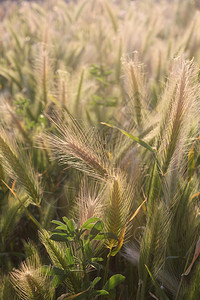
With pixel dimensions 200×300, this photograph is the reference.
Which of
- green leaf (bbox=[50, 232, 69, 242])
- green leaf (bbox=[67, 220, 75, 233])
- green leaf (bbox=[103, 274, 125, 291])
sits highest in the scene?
green leaf (bbox=[67, 220, 75, 233])

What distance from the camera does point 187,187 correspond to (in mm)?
931

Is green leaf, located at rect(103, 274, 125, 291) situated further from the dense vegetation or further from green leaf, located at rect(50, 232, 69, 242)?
green leaf, located at rect(50, 232, 69, 242)

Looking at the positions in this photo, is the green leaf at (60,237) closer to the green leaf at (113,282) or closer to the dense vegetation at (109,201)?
the dense vegetation at (109,201)

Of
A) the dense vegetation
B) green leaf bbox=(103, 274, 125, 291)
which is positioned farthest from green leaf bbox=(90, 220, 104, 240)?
green leaf bbox=(103, 274, 125, 291)

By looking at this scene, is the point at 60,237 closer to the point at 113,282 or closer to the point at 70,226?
the point at 70,226

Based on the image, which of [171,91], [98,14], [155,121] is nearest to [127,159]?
[155,121]

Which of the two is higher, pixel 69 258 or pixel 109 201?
pixel 109 201

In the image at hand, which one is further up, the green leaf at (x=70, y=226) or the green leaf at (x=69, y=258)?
the green leaf at (x=70, y=226)

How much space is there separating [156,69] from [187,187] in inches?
40.1

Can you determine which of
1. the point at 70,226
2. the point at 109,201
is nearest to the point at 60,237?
the point at 70,226

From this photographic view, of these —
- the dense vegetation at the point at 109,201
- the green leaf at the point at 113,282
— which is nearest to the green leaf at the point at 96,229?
the dense vegetation at the point at 109,201

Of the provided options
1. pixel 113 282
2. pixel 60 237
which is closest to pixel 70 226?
pixel 60 237

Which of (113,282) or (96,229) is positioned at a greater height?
(96,229)

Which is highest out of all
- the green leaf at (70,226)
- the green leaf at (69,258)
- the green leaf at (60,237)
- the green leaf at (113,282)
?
the green leaf at (70,226)
